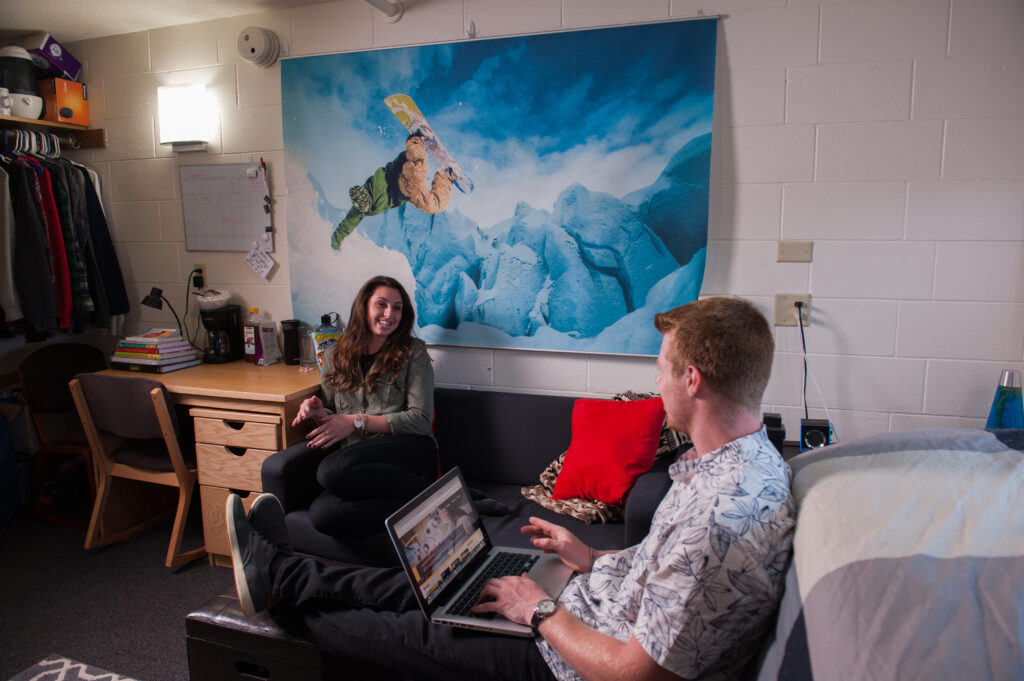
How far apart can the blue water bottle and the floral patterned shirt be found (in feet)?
4.50

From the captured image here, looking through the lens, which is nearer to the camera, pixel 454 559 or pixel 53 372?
pixel 454 559

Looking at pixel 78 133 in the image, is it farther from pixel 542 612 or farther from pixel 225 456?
pixel 542 612

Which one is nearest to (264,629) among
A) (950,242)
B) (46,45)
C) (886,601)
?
(886,601)

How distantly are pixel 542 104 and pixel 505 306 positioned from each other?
806mm

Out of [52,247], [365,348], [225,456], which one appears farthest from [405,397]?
[52,247]

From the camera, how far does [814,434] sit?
1924 mm

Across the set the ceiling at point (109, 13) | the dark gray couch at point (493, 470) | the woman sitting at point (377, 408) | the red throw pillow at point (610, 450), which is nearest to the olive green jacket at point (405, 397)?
the woman sitting at point (377, 408)

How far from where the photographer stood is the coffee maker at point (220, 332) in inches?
119

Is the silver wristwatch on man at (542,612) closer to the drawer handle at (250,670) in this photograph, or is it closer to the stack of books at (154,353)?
the drawer handle at (250,670)

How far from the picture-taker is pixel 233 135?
3064mm

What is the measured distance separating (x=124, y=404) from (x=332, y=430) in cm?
92

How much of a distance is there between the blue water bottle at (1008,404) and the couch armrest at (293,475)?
7.50ft

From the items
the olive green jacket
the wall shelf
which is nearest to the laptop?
the olive green jacket

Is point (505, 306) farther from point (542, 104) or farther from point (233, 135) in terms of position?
point (233, 135)
